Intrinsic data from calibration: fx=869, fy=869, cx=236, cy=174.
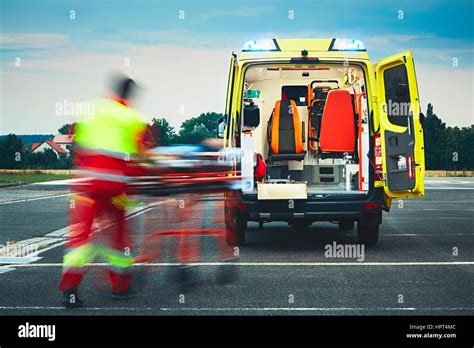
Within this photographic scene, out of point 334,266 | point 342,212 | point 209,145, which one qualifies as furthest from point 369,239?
point 209,145

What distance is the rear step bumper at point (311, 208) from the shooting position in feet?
38.5

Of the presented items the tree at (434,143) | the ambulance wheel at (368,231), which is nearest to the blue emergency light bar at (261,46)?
the ambulance wheel at (368,231)

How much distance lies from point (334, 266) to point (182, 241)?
7.02ft

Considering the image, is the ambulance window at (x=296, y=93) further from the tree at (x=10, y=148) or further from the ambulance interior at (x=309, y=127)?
the tree at (x=10, y=148)

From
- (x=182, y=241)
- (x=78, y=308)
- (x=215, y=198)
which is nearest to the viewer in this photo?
(x=78, y=308)

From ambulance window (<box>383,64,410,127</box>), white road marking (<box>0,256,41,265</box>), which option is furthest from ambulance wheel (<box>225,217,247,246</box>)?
white road marking (<box>0,256,41,265</box>)

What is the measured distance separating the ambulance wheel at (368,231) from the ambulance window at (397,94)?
1469 mm

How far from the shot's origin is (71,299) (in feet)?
25.7

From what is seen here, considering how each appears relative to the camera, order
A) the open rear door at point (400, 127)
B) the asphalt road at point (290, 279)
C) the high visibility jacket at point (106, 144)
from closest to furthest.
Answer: the asphalt road at point (290, 279) < the high visibility jacket at point (106, 144) < the open rear door at point (400, 127)

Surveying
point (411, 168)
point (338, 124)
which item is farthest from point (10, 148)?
point (411, 168)

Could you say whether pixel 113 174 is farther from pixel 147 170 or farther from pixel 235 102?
pixel 235 102

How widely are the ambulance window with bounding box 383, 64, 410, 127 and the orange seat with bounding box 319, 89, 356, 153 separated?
139 centimetres

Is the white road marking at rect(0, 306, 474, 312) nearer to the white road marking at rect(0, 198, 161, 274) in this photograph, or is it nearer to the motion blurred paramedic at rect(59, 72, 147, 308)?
the motion blurred paramedic at rect(59, 72, 147, 308)

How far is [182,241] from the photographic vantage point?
370 inches
